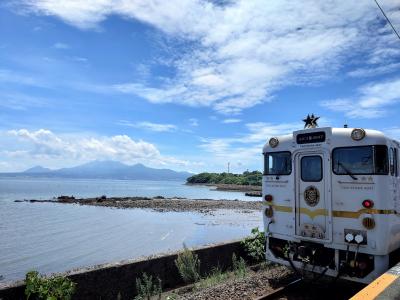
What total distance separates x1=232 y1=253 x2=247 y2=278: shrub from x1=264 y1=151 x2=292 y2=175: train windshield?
8.76 feet

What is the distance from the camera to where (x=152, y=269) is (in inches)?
353

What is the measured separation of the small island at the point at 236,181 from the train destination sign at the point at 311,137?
99792 mm

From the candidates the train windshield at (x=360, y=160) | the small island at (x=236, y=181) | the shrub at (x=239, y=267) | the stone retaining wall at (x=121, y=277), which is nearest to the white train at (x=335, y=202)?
the train windshield at (x=360, y=160)

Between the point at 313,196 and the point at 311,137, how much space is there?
4.03 feet

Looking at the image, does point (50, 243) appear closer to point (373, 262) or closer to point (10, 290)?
point (10, 290)

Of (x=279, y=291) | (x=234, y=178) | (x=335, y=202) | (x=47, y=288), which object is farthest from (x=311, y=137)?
(x=234, y=178)

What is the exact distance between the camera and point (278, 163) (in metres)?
9.02

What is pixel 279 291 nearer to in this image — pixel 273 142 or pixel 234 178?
pixel 273 142

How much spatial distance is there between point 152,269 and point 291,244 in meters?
3.13

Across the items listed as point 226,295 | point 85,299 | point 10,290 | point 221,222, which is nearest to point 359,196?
point 226,295

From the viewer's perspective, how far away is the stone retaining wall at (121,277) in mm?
7551

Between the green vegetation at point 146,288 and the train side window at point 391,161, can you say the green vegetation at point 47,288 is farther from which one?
the train side window at point 391,161

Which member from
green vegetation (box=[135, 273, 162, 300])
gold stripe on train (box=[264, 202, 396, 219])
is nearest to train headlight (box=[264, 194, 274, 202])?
gold stripe on train (box=[264, 202, 396, 219])

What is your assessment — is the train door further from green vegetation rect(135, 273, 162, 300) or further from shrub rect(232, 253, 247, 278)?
green vegetation rect(135, 273, 162, 300)
